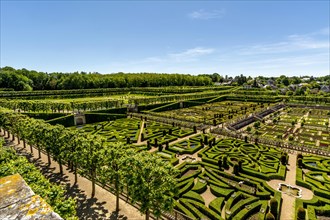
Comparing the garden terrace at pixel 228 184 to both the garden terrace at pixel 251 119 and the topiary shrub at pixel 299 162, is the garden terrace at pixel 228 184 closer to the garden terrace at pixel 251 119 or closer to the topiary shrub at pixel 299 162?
the topiary shrub at pixel 299 162

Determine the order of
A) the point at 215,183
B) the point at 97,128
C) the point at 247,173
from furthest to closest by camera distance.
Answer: the point at 97,128 → the point at 247,173 → the point at 215,183

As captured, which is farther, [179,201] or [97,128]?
[97,128]

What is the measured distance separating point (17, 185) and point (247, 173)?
2613 cm

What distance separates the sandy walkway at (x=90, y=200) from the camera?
1905cm

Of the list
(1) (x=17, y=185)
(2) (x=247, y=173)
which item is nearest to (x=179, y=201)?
(2) (x=247, y=173)

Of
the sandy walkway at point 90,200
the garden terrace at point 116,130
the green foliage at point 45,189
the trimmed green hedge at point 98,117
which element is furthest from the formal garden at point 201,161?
the green foliage at point 45,189

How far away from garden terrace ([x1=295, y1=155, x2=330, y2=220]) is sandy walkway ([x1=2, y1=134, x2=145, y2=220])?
15625 mm

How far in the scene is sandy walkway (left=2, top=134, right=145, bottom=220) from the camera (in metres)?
19.0

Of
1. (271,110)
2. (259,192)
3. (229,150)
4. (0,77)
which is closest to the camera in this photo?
(259,192)

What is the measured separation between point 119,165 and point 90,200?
585 centimetres

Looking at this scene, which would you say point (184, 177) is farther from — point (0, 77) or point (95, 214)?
point (0, 77)

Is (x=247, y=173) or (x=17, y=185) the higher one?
(x=17, y=185)

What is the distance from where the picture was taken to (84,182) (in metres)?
24.8

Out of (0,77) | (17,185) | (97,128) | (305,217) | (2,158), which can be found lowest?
(305,217)
